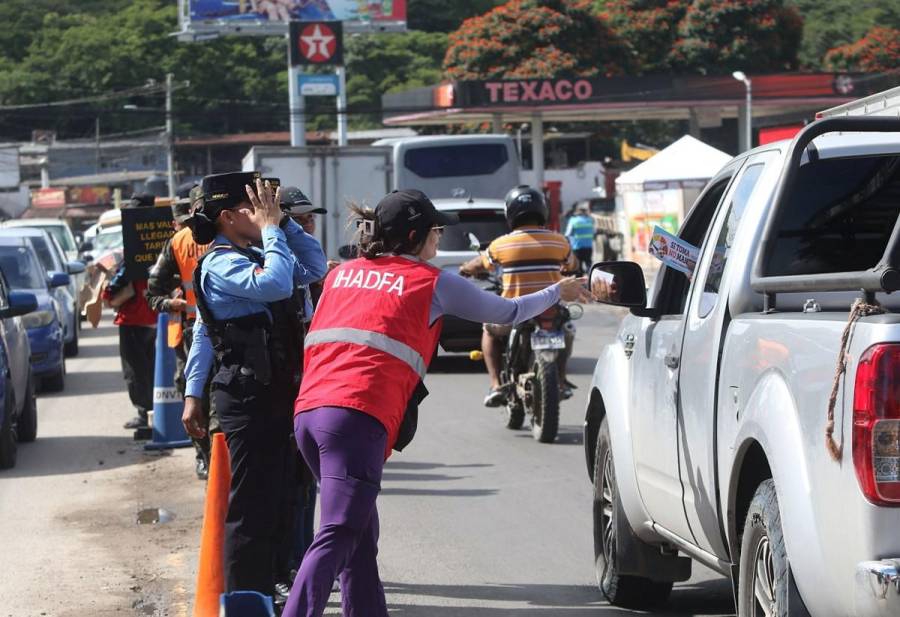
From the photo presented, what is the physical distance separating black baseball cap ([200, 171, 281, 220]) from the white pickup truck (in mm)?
1443

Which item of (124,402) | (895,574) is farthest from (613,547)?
(124,402)

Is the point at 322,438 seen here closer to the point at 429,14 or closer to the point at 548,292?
the point at 548,292

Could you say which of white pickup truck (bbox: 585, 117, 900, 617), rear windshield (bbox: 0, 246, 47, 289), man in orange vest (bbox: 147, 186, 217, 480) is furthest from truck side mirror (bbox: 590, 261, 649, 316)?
rear windshield (bbox: 0, 246, 47, 289)

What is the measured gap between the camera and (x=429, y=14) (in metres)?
101

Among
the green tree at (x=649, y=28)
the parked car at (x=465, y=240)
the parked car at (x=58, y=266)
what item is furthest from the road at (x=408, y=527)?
the green tree at (x=649, y=28)

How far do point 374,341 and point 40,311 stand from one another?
12.3 meters

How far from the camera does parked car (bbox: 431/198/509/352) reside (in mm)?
17000

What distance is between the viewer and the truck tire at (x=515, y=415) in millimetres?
12523

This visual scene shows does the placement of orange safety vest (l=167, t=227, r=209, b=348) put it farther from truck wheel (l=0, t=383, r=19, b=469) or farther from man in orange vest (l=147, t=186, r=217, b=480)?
truck wheel (l=0, t=383, r=19, b=469)

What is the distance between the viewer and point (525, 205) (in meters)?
12.0

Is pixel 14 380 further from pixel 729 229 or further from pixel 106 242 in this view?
pixel 106 242

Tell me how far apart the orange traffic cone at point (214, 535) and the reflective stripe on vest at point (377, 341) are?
1044mm

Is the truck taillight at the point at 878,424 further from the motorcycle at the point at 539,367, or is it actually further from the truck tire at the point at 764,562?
the motorcycle at the point at 539,367

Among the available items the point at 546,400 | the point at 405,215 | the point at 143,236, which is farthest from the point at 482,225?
the point at 405,215
